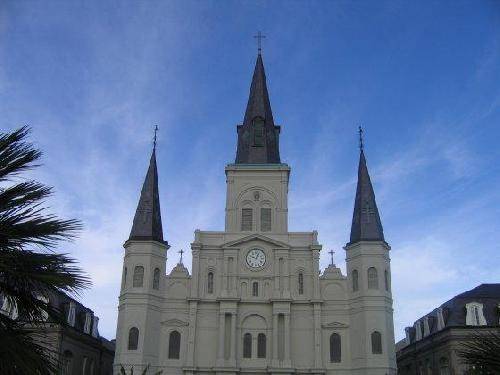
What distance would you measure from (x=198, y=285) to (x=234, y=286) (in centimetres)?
261

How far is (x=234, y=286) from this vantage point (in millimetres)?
45281

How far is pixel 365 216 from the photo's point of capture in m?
47.0

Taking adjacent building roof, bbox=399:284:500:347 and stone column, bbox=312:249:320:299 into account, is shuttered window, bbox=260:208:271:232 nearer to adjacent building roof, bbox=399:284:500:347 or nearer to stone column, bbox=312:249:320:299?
stone column, bbox=312:249:320:299

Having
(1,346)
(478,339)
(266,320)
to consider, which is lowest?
(1,346)

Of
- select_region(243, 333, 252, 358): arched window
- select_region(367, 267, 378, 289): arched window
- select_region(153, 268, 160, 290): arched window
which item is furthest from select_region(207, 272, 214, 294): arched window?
select_region(367, 267, 378, 289): arched window

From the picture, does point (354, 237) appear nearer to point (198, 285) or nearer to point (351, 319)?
point (351, 319)

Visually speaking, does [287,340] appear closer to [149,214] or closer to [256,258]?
[256,258]

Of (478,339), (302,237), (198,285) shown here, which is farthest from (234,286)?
(478,339)

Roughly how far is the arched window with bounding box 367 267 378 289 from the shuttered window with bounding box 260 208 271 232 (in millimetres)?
8148

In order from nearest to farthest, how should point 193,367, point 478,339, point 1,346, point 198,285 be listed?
point 1,346
point 478,339
point 193,367
point 198,285

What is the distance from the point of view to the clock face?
151 ft

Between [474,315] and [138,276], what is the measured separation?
76.1 feet

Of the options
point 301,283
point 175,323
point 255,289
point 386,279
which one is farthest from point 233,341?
point 386,279

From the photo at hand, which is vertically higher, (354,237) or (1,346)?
(354,237)
